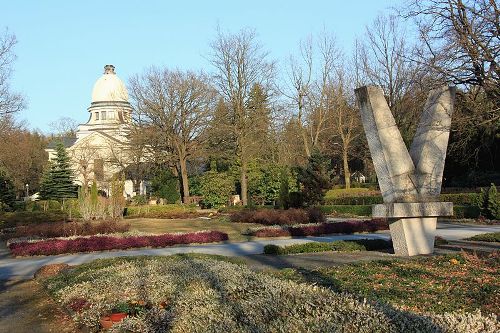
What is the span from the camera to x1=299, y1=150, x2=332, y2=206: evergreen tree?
34.6m

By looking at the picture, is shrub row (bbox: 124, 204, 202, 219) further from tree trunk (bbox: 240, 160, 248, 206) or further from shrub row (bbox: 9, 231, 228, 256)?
shrub row (bbox: 9, 231, 228, 256)

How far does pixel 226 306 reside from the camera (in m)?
6.39

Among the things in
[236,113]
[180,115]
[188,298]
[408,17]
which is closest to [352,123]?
[236,113]

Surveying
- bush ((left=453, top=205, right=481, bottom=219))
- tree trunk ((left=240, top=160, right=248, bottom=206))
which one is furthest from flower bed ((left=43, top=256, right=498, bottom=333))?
tree trunk ((left=240, top=160, right=248, bottom=206))

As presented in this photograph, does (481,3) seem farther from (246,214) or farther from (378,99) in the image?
(246,214)

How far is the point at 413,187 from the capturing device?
46.2ft

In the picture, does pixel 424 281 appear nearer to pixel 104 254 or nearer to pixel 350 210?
pixel 104 254

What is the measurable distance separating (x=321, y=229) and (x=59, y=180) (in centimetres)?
4122

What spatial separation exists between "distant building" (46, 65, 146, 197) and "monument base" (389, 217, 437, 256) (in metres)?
30.1

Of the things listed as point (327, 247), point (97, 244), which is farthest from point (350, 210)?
point (97, 244)

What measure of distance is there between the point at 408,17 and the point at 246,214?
1900cm

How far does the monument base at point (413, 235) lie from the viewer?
549 inches

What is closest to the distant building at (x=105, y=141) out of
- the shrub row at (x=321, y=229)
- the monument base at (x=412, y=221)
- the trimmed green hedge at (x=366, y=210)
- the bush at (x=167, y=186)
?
the bush at (x=167, y=186)

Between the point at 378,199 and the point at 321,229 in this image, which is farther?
the point at 378,199
